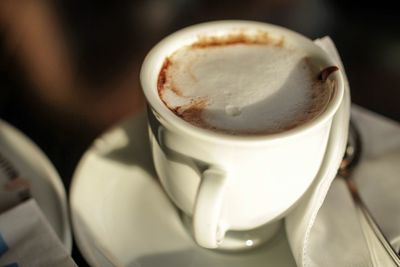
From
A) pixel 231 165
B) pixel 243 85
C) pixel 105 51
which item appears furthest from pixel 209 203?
pixel 105 51

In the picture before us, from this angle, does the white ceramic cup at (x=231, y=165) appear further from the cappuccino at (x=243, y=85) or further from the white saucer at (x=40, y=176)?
the white saucer at (x=40, y=176)

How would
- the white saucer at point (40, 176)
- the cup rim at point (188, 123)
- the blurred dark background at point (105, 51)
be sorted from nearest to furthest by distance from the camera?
the cup rim at point (188, 123) < the white saucer at point (40, 176) < the blurred dark background at point (105, 51)

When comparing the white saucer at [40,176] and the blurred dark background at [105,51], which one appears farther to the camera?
the blurred dark background at [105,51]

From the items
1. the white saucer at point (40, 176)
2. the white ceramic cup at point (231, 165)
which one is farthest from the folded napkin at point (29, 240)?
the white ceramic cup at point (231, 165)

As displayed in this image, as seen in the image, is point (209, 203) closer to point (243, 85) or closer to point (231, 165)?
point (231, 165)

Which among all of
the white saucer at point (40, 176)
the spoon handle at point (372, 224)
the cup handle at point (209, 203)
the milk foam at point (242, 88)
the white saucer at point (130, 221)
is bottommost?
the spoon handle at point (372, 224)

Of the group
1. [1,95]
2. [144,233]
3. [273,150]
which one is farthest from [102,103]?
[273,150]
